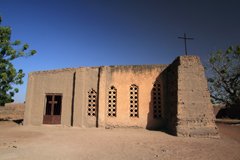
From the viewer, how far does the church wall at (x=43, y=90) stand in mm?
14453

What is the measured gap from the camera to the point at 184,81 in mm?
11344

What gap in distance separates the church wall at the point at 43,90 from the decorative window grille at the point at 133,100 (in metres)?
4.00

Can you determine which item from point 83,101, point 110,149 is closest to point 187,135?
point 110,149

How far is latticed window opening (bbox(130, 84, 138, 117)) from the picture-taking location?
529 inches

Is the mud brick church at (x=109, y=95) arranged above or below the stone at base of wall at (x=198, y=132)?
above

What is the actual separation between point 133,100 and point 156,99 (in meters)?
1.42

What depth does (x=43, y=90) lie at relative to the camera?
14.9m

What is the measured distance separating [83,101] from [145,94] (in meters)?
3.96

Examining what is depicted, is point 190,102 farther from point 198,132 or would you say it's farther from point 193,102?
point 198,132

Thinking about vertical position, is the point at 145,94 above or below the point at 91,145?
above

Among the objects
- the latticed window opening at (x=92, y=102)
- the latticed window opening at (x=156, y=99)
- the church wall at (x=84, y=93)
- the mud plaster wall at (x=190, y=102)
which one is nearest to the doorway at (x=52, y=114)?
the church wall at (x=84, y=93)

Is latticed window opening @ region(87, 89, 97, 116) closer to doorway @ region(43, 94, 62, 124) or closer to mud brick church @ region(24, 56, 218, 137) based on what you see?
mud brick church @ region(24, 56, 218, 137)

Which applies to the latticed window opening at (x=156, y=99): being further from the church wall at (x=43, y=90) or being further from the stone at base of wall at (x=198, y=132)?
the church wall at (x=43, y=90)

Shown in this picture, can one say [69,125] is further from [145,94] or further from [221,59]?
[221,59]
